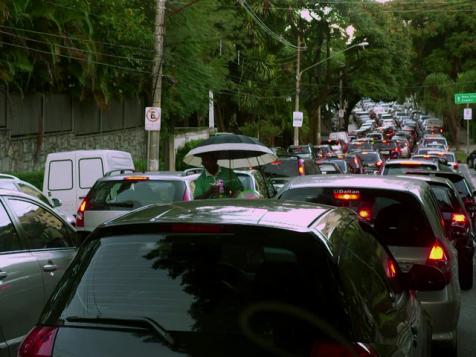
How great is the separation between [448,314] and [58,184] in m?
12.2

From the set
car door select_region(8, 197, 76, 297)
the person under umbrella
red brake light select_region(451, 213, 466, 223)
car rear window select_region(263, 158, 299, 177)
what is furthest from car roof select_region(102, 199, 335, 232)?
car rear window select_region(263, 158, 299, 177)

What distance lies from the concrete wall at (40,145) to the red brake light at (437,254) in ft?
55.9

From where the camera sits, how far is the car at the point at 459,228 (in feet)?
36.9

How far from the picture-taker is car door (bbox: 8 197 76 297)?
21.2ft

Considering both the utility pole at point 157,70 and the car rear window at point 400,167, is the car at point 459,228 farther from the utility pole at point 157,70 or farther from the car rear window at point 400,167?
the utility pole at point 157,70

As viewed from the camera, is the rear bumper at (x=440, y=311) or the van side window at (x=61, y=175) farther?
the van side window at (x=61, y=175)

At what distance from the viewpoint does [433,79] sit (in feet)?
224

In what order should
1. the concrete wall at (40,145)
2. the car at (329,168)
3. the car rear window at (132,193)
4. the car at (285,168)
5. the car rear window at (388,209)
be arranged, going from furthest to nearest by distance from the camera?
the car at (329,168), the concrete wall at (40,145), the car at (285,168), the car rear window at (132,193), the car rear window at (388,209)

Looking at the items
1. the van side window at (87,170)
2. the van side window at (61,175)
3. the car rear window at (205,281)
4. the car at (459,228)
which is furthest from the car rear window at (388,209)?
the van side window at (61,175)

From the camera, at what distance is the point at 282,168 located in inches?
845

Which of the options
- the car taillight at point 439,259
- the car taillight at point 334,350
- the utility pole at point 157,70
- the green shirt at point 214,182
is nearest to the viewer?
the car taillight at point 334,350

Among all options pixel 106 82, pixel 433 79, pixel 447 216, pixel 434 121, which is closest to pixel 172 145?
pixel 106 82

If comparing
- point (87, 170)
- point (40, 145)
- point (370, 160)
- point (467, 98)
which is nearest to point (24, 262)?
point (87, 170)

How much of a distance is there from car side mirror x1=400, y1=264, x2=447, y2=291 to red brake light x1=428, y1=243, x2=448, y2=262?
0.92ft
